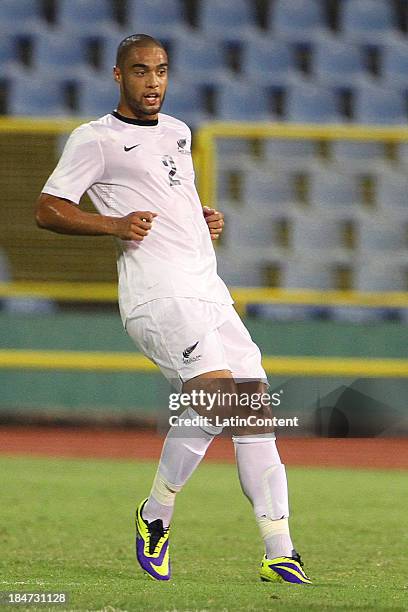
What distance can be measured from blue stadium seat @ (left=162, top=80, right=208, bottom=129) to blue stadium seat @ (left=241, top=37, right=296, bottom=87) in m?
0.60

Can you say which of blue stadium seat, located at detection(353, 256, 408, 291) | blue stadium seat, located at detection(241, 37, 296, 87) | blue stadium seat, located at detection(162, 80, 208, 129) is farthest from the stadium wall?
blue stadium seat, located at detection(241, 37, 296, 87)

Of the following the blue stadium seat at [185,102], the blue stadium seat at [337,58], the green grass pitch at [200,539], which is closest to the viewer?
the green grass pitch at [200,539]

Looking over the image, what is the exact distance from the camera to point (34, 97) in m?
12.2

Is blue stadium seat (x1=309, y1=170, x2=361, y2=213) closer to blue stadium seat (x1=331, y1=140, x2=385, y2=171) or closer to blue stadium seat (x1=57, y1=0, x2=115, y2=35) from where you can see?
blue stadium seat (x1=331, y1=140, x2=385, y2=171)

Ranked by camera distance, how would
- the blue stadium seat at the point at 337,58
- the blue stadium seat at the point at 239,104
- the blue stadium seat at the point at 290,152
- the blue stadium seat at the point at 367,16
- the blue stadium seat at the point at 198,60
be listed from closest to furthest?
1. the blue stadium seat at the point at 290,152
2. the blue stadium seat at the point at 239,104
3. the blue stadium seat at the point at 198,60
4. the blue stadium seat at the point at 337,58
5. the blue stadium seat at the point at 367,16

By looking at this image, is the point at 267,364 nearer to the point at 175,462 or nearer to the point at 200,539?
the point at 200,539

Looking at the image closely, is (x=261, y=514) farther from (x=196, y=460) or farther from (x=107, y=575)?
(x=107, y=575)

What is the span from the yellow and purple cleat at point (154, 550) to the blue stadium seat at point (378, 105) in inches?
321

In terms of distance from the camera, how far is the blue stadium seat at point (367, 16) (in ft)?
42.8

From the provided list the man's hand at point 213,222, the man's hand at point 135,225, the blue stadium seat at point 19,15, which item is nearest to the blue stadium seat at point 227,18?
the blue stadium seat at point 19,15

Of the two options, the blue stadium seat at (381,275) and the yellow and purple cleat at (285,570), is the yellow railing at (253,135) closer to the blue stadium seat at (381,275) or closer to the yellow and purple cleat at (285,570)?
the blue stadium seat at (381,275)

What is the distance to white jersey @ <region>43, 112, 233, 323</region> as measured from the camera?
4520 mm

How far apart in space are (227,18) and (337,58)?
3.71 ft

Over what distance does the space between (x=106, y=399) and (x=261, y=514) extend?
6.17 meters
